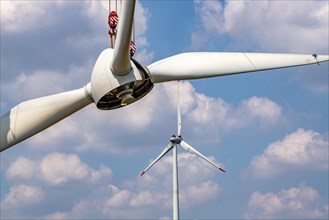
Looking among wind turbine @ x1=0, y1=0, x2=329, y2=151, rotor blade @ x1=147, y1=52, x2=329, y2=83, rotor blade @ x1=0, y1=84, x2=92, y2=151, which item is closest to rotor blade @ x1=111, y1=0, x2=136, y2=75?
wind turbine @ x1=0, y1=0, x2=329, y2=151

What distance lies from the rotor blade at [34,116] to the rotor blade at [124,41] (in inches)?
213

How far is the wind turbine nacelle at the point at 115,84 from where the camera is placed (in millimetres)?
32875

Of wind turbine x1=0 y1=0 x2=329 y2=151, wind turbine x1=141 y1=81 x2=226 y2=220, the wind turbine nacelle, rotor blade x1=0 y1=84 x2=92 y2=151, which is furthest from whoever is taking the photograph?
wind turbine x1=141 y1=81 x2=226 y2=220

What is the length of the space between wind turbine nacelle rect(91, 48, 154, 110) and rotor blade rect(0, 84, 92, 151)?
3.23 metres

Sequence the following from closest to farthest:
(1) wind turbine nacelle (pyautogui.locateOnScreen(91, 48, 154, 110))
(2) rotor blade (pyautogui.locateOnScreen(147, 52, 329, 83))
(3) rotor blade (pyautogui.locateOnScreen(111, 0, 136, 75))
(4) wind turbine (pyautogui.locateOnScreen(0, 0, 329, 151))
A: (3) rotor blade (pyautogui.locateOnScreen(111, 0, 136, 75)) < (4) wind turbine (pyautogui.locateOnScreen(0, 0, 329, 151)) < (1) wind turbine nacelle (pyautogui.locateOnScreen(91, 48, 154, 110)) < (2) rotor blade (pyautogui.locateOnScreen(147, 52, 329, 83))

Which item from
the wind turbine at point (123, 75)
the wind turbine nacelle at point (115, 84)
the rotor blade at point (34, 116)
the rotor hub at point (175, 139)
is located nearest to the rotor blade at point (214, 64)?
the wind turbine at point (123, 75)

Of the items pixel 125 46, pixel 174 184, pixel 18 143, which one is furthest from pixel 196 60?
pixel 174 184

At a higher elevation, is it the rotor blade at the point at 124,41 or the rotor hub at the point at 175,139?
the rotor hub at the point at 175,139

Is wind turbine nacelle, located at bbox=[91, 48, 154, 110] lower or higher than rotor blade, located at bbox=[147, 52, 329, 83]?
lower

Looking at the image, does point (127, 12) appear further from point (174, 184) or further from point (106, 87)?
point (174, 184)

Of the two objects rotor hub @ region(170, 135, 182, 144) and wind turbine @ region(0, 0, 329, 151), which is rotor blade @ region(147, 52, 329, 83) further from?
rotor hub @ region(170, 135, 182, 144)

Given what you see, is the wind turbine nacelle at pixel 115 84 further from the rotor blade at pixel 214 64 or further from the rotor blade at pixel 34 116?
the rotor blade at pixel 34 116

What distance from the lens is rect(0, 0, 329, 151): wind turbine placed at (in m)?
32.7

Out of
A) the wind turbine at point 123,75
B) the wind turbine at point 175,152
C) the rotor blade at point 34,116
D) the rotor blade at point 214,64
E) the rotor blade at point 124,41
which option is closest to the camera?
the rotor blade at point 124,41
